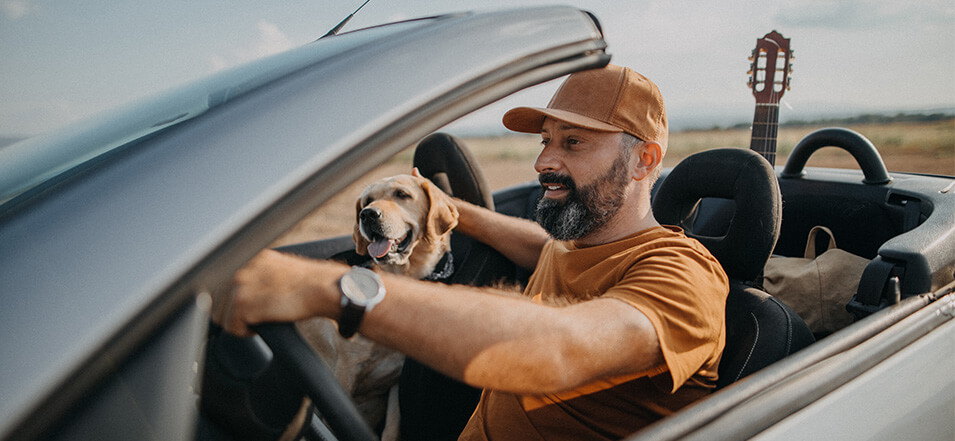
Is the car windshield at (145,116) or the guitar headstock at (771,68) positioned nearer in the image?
the car windshield at (145,116)

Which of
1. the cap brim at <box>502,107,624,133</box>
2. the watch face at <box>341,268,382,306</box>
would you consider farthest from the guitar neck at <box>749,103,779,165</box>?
the watch face at <box>341,268,382,306</box>

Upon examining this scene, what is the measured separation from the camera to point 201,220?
0.64m

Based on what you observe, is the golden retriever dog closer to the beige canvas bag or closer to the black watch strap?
the beige canvas bag

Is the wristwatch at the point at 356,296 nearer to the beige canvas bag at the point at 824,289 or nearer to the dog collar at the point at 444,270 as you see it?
the beige canvas bag at the point at 824,289

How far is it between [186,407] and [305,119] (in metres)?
0.38

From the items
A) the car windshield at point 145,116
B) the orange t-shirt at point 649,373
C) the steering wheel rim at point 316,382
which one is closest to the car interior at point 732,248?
the steering wheel rim at point 316,382

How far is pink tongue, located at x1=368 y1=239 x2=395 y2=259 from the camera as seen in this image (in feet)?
9.87

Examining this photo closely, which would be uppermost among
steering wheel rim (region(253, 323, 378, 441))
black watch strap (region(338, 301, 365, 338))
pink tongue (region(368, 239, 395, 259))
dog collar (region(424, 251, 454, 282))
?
black watch strap (region(338, 301, 365, 338))

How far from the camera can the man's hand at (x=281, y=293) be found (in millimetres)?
762

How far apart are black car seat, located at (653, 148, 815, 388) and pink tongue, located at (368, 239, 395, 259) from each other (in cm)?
146

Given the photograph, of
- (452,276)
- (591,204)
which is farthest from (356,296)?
(452,276)

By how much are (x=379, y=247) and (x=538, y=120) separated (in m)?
1.42

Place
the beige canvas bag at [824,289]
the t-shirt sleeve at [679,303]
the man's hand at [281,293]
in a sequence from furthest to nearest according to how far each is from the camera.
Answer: the beige canvas bag at [824,289] → the t-shirt sleeve at [679,303] → the man's hand at [281,293]

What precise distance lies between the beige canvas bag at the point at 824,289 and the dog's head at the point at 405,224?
148cm
